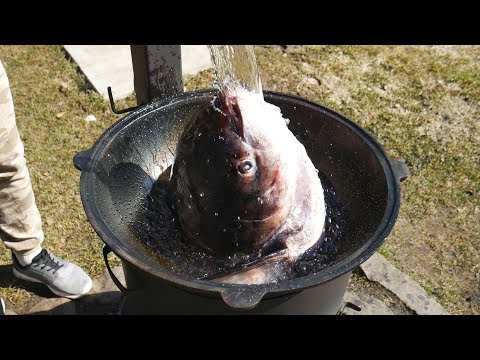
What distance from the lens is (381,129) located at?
4398mm

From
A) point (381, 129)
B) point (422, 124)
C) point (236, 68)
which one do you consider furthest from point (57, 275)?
point (422, 124)

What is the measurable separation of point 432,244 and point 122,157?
225 cm

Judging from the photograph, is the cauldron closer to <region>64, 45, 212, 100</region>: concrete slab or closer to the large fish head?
the large fish head

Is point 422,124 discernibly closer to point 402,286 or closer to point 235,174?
point 402,286

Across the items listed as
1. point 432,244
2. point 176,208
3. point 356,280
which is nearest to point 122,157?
point 176,208

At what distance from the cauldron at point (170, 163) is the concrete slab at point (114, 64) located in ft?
7.36

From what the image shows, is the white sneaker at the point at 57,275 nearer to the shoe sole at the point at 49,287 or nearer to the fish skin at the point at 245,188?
the shoe sole at the point at 49,287

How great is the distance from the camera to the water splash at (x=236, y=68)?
7.19 ft

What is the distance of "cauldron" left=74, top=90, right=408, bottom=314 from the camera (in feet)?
→ 6.12

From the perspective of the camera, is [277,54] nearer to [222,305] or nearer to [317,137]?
[317,137]

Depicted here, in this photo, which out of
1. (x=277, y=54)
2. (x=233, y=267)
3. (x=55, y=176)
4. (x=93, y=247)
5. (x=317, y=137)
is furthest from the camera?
(x=277, y=54)

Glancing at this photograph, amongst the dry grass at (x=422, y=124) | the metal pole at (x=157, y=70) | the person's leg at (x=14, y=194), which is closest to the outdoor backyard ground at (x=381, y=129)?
the dry grass at (x=422, y=124)
